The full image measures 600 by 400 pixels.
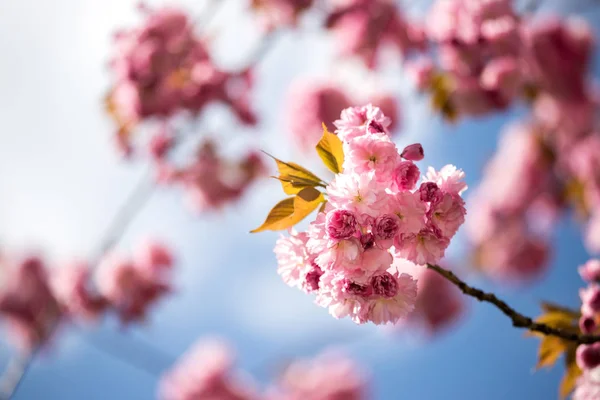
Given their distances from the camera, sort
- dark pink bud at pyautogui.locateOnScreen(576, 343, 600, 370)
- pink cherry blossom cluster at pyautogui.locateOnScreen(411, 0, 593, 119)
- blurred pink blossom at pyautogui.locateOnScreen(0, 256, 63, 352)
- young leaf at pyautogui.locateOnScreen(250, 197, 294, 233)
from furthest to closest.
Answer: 1. blurred pink blossom at pyautogui.locateOnScreen(0, 256, 63, 352)
2. pink cherry blossom cluster at pyautogui.locateOnScreen(411, 0, 593, 119)
3. dark pink bud at pyautogui.locateOnScreen(576, 343, 600, 370)
4. young leaf at pyautogui.locateOnScreen(250, 197, 294, 233)

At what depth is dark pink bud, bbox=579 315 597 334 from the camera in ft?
3.28

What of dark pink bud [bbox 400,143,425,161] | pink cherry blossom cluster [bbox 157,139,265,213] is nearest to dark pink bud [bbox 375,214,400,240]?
dark pink bud [bbox 400,143,425,161]

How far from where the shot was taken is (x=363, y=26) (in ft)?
9.96

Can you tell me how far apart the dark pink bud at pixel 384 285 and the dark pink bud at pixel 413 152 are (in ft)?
0.65

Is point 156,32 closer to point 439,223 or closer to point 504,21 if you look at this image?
point 504,21

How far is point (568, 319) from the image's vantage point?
1.08 meters

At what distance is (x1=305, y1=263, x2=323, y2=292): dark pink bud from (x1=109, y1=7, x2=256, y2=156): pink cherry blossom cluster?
2.30m

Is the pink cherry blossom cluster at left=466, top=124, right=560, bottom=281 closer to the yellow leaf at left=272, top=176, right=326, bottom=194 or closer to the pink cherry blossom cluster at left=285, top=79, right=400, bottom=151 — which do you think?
the pink cherry blossom cluster at left=285, top=79, right=400, bottom=151

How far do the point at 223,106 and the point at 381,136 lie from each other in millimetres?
2628

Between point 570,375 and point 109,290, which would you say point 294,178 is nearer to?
point 570,375

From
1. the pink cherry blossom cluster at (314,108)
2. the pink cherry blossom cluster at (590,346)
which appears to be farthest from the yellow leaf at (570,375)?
the pink cherry blossom cluster at (314,108)

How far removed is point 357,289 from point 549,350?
56 cm

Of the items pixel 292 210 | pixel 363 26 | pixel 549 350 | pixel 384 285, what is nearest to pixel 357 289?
pixel 384 285

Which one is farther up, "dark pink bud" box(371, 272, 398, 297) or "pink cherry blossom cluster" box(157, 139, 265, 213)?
"pink cherry blossom cluster" box(157, 139, 265, 213)
